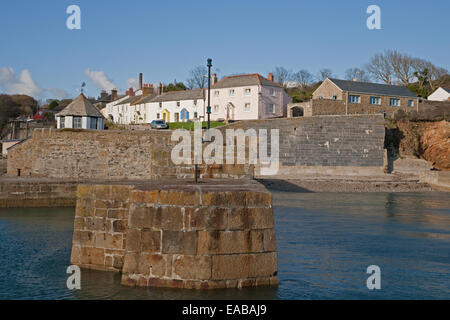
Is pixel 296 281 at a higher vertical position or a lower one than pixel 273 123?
lower

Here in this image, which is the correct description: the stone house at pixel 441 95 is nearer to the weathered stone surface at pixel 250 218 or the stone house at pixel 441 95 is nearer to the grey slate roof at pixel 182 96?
the grey slate roof at pixel 182 96

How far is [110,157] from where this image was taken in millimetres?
28812

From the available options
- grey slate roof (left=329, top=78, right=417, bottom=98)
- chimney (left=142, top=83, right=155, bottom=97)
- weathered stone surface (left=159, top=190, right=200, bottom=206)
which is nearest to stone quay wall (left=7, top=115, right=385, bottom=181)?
weathered stone surface (left=159, top=190, right=200, bottom=206)

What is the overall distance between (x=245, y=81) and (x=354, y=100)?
39.9 ft

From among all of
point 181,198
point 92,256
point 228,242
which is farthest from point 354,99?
point 181,198

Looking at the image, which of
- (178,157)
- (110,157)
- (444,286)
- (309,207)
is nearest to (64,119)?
(110,157)

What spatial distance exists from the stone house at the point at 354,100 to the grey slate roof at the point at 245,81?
16.0 feet

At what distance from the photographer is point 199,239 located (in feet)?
24.1

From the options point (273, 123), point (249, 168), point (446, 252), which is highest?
point (273, 123)

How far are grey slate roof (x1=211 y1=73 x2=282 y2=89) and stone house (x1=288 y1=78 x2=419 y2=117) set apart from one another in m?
4.88

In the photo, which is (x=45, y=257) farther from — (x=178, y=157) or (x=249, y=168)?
(x=249, y=168)

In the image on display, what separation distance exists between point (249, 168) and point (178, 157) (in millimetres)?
2054

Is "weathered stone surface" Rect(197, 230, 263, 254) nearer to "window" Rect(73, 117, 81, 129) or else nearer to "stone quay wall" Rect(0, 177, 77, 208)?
"stone quay wall" Rect(0, 177, 77, 208)

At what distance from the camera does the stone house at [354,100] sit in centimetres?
4762
